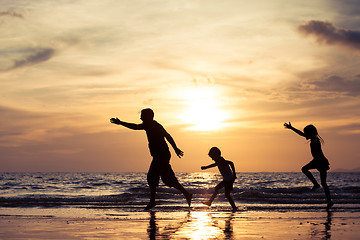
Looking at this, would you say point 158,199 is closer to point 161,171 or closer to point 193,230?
point 161,171

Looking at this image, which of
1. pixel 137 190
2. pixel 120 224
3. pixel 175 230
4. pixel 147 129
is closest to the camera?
pixel 175 230

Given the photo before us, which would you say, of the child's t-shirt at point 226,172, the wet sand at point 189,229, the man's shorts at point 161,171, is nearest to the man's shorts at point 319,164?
the child's t-shirt at point 226,172

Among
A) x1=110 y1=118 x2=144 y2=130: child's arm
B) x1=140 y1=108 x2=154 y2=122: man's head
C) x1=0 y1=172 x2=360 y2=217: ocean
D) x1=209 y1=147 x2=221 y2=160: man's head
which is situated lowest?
x1=0 y1=172 x2=360 y2=217: ocean

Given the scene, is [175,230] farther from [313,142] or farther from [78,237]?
[313,142]

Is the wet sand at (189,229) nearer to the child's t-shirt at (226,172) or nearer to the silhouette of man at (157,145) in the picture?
the silhouette of man at (157,145)

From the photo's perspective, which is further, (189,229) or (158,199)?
(158,199)

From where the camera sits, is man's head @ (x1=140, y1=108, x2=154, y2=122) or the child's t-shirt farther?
the child's t-shirt

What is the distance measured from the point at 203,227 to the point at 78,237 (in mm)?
2201

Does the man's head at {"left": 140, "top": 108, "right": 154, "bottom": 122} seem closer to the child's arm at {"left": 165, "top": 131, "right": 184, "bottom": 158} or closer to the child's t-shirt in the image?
the child's arm at {"left": 165, "top": 131, "right": 184, "bottom": 158}

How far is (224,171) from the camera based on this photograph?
12570 mm

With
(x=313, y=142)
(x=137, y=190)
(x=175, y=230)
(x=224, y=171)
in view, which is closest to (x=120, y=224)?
(x=175, y=230)

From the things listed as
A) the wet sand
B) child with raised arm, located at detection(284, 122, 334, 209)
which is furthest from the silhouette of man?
child with raised arm, located at detection(284, 122, 334, 209)

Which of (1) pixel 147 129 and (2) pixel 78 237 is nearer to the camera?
(2) pixel 78 237

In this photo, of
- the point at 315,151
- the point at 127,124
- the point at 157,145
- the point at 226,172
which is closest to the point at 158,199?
the point at 226,172
